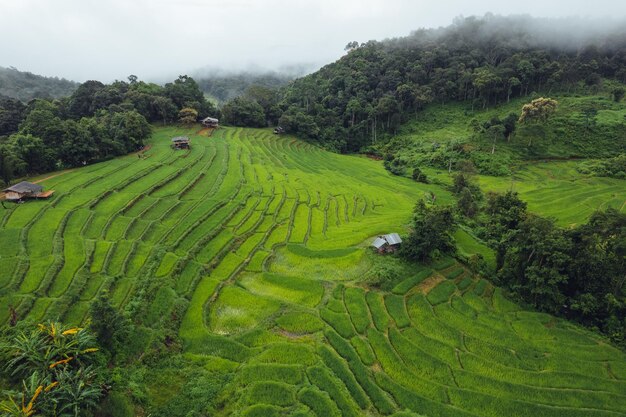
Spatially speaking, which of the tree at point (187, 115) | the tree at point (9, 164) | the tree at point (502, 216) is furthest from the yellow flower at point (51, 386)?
the tree at point (187, 115)

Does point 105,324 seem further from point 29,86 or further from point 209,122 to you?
point 29,86

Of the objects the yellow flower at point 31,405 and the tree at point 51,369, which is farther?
the tree at point 51,369

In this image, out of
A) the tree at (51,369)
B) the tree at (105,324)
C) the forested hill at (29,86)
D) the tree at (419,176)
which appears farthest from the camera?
the forested hill at (29,86)

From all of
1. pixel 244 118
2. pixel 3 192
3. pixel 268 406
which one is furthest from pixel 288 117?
pixel 268 406

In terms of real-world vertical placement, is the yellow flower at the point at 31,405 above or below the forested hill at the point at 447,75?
below

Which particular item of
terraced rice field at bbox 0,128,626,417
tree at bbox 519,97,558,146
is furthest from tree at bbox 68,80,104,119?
tree at bbox 519,97,558,146

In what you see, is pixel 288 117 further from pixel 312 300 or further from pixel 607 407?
pixel 607 407

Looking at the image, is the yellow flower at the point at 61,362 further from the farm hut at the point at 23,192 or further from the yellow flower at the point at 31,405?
the farm hut at the point at 23,192
